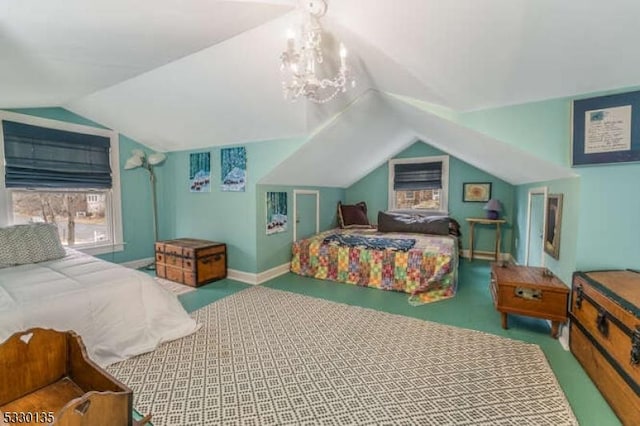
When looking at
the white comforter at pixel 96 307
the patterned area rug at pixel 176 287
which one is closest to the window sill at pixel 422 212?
the patterned area rug at pixel 176 287

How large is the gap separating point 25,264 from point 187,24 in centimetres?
252

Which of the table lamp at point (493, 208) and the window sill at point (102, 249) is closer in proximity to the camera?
the window sill at point (102, 249)

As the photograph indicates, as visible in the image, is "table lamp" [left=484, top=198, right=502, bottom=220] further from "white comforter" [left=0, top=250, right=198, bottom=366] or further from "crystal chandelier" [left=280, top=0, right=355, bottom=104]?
"white comforter" [left=0, top=250, right=198, bottom=366]

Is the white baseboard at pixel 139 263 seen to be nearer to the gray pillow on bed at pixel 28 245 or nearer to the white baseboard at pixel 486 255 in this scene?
the gray pillow on bed at pixel 28 245

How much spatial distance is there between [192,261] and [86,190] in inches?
72.6

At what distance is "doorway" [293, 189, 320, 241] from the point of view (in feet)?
14.4

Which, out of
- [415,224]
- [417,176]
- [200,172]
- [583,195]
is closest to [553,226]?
[583,195]

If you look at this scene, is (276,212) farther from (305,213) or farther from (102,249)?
(102,249)

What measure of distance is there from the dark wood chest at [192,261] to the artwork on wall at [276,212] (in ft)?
2.31

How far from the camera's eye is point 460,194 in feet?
17.2

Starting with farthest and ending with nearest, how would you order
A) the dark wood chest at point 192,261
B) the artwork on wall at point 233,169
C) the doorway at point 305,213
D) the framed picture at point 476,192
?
the framed picture at point 476,192
the doorway at point 305,213
the artwork on wall at point 233,169
the dark wood chest at point 192,261

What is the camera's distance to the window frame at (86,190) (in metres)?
3.12

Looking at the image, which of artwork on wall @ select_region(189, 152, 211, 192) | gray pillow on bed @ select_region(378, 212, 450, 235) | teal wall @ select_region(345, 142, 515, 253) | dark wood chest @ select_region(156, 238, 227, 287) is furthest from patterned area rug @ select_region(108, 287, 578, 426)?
teal wall @ select_region(345, 142, 515, 253)

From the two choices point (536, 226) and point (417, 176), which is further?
point (417, 176)
